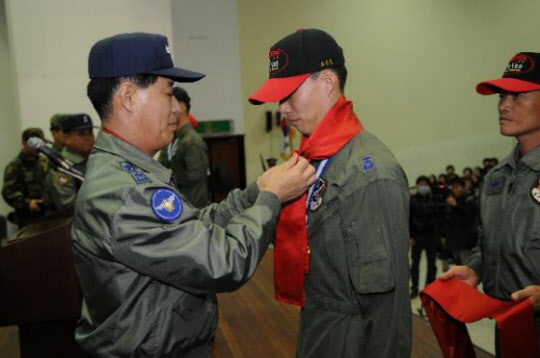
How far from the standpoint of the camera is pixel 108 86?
1202mm

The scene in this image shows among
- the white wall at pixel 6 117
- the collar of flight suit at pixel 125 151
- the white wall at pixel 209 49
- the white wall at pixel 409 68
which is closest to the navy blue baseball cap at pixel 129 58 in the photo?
the collar of flight suit at pixel 125 151

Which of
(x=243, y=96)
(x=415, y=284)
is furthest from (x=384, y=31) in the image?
(x=415, y=284)

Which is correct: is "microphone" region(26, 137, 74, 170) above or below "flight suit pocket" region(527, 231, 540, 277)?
above

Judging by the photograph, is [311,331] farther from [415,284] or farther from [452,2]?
[452,2]

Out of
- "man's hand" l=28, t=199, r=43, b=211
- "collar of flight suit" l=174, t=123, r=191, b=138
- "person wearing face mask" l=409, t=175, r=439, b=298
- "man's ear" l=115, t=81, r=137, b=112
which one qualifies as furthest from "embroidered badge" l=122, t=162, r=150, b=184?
"man's hand" l=28, t=199, r=43, b=211

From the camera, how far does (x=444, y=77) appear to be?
8938mm

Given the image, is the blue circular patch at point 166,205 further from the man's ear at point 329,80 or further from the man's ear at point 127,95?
the man's ear at point 329,80

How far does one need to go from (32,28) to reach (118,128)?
3.16 meters

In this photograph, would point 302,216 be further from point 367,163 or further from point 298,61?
point 298,61

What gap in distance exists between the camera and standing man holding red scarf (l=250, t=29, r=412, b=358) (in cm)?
123

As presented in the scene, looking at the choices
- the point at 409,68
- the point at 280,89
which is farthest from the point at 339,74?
the point at 409,68

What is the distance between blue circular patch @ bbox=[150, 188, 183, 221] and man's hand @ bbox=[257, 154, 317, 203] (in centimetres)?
24

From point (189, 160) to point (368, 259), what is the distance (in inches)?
104

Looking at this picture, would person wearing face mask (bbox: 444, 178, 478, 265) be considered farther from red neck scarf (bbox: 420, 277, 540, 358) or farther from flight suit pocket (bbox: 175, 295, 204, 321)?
flight suit pocket (bbox: 175, 295, 204, 321)
